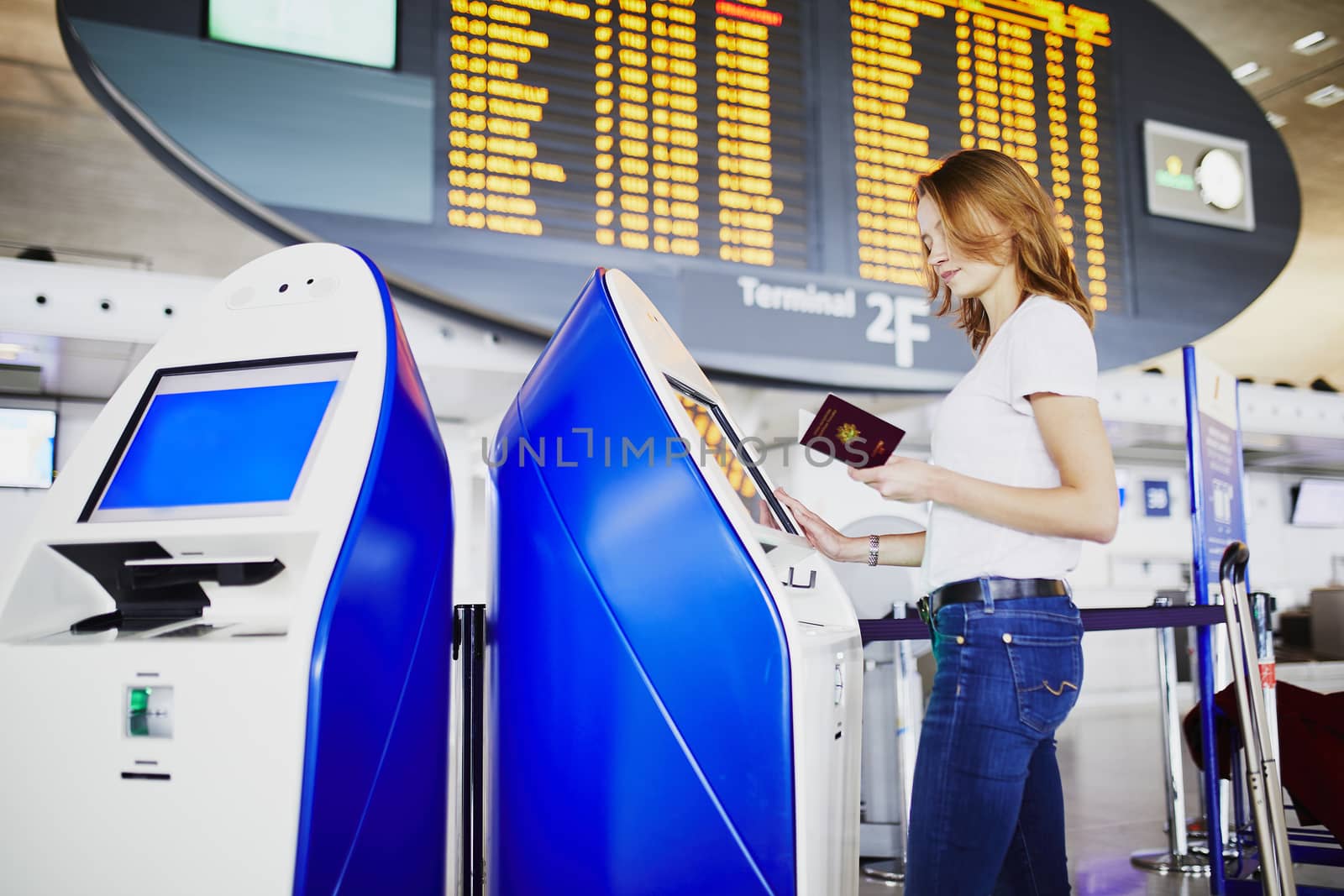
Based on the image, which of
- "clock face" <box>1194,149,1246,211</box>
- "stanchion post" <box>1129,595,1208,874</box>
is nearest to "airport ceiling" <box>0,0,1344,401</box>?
"clock face" <box>1194,149,1246,211</box>

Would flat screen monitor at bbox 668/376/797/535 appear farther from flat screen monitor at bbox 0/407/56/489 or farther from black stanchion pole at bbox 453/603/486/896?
flat screen monitor at bbox 0/407/56/489

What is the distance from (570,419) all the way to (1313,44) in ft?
17.0

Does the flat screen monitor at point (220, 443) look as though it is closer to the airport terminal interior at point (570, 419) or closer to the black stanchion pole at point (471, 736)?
the airport terminal interior at point (570, 419)

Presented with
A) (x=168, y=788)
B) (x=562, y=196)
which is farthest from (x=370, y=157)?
(x=168, y=788)

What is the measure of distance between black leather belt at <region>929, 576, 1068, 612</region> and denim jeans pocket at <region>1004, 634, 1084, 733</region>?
5 centimetres

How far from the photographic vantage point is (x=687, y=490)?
130 centimetres

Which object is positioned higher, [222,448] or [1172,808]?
[222,448]

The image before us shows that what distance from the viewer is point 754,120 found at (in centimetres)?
328

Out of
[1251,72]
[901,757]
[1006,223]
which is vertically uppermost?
[1251,72]

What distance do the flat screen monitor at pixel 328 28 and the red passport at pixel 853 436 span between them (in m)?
2.12

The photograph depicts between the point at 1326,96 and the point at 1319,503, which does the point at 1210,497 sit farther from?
the point at 1319,503

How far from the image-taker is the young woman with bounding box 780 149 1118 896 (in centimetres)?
106

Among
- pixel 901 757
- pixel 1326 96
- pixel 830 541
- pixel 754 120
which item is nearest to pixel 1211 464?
pixel 901 757

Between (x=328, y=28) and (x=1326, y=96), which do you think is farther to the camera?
(x=1326, y=96)
